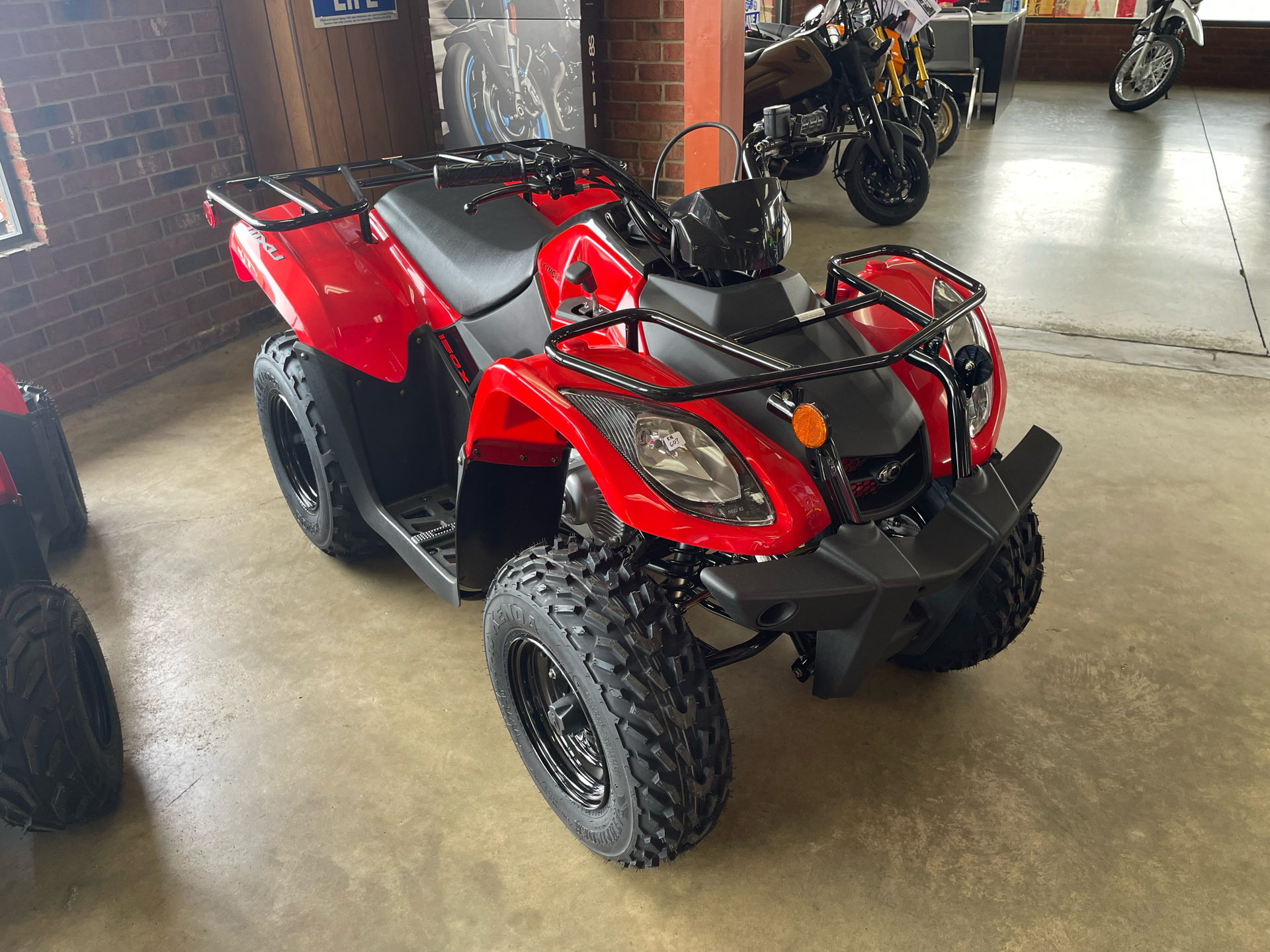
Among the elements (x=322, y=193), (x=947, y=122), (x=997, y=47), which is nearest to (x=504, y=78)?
(x=322, y=193)

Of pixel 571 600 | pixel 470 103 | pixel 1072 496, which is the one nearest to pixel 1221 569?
pixel 1072 496

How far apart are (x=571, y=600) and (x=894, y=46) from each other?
5710 mm

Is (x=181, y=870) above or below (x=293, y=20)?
below

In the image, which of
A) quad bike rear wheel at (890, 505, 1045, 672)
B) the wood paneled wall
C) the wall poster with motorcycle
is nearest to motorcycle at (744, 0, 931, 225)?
the wall poster with motorcycle

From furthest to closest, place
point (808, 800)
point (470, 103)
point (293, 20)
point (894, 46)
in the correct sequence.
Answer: point (894, 46) < point (470, 103) < point (293, 20) < point (808, 800)

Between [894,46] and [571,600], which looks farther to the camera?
[894,46]

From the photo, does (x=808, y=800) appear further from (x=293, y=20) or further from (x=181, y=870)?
(x=293, y=20)

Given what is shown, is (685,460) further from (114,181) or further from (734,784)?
(114,181)

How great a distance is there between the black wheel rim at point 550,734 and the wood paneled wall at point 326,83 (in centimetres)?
311

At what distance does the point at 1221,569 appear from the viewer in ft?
8.13

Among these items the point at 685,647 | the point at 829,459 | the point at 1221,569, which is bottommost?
the point at 1221,569

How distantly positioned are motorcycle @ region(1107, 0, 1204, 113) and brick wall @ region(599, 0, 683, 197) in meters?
6.62

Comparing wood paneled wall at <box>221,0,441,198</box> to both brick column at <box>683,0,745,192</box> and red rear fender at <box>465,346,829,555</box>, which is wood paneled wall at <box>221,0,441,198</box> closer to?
brick column at <box>683,0,745,192</box>

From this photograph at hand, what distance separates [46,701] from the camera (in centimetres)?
162
